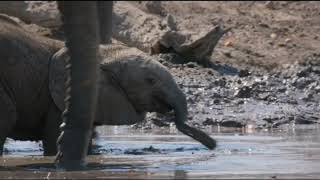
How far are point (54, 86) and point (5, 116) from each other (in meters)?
0.62

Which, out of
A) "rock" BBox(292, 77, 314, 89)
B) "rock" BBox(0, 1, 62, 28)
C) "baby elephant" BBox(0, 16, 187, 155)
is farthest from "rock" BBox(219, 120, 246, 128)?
"rock" BBox(0, 1, 62, 28)

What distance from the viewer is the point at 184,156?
35.8 ft

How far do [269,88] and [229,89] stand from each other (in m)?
0.67

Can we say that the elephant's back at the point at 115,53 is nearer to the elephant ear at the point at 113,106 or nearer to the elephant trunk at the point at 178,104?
the elephant ear at the point at 113,106

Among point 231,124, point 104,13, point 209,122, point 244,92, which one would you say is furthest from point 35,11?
point 104,13

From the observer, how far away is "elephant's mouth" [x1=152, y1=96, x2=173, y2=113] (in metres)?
11.4

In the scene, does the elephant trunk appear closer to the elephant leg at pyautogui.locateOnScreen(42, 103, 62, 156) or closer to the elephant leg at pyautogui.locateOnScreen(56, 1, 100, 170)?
the elephant leg at pyautogui.locateOnScreen(42, 103, 62, 156)

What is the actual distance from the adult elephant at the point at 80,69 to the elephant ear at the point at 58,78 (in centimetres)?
213

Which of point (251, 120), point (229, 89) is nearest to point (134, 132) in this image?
point (251, 120)

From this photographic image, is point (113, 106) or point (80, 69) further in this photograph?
point (113, 106)

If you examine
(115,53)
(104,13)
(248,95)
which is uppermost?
(104,13)

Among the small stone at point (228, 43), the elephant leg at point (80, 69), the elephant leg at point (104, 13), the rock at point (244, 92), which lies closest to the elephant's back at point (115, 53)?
the elephant leg at point (104, 13)

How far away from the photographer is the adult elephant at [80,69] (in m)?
8.30

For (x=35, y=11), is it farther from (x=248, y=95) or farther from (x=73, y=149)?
(x=73, y=149)
